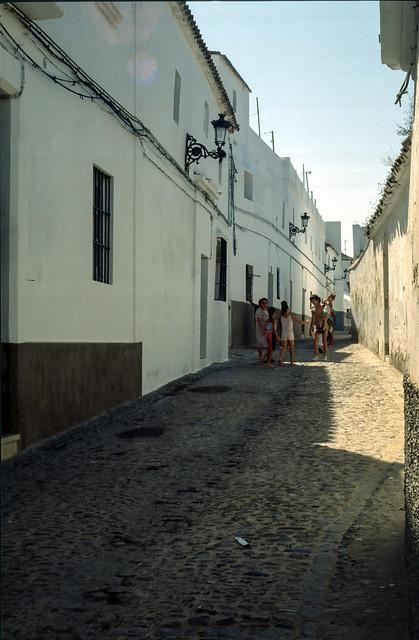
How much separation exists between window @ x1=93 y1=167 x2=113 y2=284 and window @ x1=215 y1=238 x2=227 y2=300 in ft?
22.4

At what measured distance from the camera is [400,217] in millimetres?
11781

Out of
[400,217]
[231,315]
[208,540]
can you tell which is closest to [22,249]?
[208,540]

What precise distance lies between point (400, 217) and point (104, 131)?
5.59m

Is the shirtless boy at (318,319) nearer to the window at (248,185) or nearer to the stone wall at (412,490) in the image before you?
the window at (248,185)

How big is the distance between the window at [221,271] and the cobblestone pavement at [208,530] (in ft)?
24.4

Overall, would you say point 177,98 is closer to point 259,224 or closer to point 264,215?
point 259,224

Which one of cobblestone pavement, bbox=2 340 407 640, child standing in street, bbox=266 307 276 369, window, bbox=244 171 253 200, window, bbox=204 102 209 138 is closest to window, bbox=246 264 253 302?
window, bbox=244 171 253 200

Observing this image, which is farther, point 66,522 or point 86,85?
point 86,85

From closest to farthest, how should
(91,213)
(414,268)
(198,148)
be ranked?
(414,268) → (91,213) → (198,148)

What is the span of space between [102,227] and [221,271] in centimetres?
757

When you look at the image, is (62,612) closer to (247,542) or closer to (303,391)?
(247,542)

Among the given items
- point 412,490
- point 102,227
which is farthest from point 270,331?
point 412,490

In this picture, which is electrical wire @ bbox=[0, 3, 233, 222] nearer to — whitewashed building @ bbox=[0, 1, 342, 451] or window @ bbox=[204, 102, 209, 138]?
whitewashed building @ bbox=[0, 1, 342, 451]

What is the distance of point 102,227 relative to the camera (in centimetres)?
829
